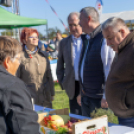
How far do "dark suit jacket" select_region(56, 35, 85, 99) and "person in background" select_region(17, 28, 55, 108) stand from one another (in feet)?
0.68

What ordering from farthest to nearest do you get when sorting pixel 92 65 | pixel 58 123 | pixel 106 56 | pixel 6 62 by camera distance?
pixel 92 65
pixel 106 56
pixel 58 123
pixel 6 62

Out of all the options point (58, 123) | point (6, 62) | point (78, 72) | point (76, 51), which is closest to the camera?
point (6, 62)

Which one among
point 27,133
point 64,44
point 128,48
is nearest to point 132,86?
point 128,48

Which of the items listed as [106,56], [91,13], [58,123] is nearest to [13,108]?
[58,123]

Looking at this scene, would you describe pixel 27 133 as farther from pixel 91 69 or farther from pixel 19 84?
pixel 91 69

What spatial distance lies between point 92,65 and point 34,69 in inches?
36.6

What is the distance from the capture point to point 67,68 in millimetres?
3115

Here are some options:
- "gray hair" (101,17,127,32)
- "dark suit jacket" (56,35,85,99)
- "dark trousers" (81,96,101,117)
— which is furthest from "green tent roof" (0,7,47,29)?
"gray hair" (101,17,127,32)

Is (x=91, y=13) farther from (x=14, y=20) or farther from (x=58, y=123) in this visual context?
(x=14, y=20)

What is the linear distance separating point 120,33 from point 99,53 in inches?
22.7

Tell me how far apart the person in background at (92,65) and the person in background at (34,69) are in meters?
0.71

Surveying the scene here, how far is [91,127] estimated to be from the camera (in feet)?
5.25

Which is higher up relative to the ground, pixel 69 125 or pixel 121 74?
pixel 121 74

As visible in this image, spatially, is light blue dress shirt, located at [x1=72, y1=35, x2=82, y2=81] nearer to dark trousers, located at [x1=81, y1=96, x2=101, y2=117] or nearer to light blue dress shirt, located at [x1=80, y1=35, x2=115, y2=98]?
dark trousers, located at [x1=81, y1=96, x2=101, y2=117]
